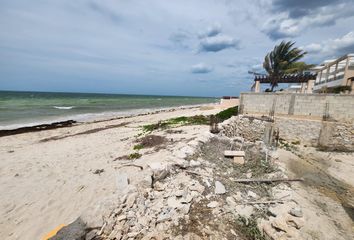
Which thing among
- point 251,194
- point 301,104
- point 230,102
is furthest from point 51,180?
point 230,102

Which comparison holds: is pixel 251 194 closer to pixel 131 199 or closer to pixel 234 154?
pixel 234 154

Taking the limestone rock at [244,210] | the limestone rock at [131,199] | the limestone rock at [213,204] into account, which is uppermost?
the limestone rock at [131,199]

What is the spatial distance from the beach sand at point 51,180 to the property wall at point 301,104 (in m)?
8.07

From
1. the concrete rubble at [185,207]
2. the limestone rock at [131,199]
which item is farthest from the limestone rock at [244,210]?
the limestone rock at [131,199]

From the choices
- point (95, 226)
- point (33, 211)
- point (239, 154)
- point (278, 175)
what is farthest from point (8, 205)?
point (278, 175)

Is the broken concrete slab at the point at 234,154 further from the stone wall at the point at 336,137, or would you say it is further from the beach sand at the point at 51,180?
the stone wall at the point at 336,137

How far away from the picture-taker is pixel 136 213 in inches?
139

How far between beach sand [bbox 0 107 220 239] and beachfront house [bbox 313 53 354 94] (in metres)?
20.1

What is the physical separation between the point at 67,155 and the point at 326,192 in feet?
35.0

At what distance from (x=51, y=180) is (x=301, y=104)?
13.2 metres

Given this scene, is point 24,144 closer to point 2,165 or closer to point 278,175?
point 2,165

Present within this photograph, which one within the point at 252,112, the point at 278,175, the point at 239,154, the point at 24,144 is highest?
the point at 252,112

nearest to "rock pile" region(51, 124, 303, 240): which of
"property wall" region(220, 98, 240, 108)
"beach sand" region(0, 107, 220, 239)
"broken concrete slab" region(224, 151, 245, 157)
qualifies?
"broken concrete slab" region(224, 151, 245, 157)

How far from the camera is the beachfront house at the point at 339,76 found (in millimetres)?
17228
